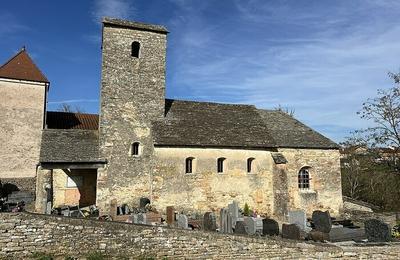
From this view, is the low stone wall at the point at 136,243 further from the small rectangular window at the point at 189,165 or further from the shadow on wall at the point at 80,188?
the shadow on wall at the point at 80,188

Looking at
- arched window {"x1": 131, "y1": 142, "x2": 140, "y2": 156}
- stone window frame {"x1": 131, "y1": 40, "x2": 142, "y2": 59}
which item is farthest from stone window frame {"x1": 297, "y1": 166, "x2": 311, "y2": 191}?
stone window frame {"x1": 131, "y1": 40, "x2": 142, "y2": 59}

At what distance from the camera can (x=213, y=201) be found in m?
21.3

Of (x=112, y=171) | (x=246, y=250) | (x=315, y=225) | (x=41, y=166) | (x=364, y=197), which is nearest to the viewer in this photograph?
(x=246, y=250)

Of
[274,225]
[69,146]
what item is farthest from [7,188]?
[274,225]

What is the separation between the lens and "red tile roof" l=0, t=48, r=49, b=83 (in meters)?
25.9

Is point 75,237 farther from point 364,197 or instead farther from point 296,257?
point 364,197

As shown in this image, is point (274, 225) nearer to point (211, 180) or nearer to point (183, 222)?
point (183, 222)

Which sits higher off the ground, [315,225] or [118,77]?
[118,77]

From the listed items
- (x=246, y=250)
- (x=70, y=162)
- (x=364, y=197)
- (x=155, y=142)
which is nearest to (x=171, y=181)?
(x=155, y=142)

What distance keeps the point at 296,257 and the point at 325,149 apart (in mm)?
14482

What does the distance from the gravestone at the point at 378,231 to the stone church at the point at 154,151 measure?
8.52m

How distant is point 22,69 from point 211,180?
1736 centimetres

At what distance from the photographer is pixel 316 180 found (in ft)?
76.5

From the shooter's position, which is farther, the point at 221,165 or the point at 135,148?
the point at 221,165
